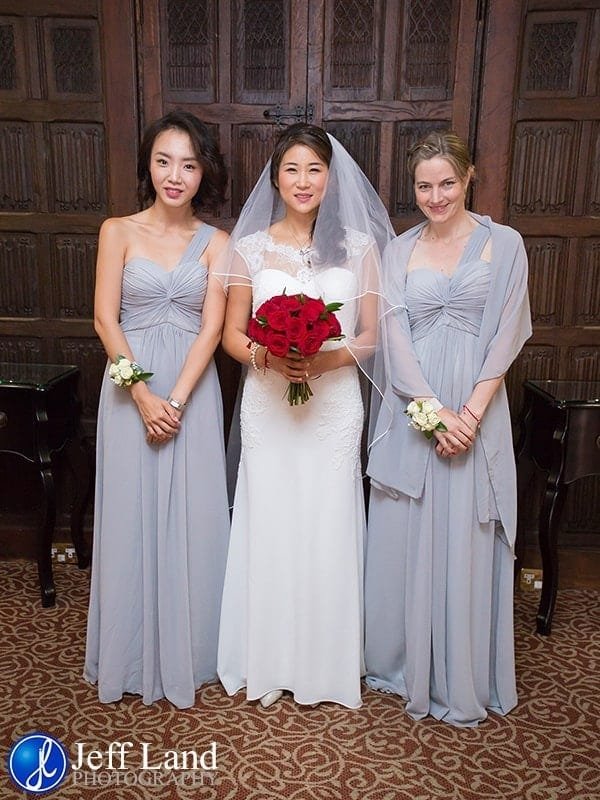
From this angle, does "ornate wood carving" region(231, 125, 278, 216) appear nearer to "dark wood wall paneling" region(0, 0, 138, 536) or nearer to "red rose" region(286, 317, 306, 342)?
"dark wood wall paneling" region(0, 0, 138, 536)

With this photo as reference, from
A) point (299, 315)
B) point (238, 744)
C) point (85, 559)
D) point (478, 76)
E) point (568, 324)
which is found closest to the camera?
point (299, 315)

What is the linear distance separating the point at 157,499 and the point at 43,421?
0.79 metres

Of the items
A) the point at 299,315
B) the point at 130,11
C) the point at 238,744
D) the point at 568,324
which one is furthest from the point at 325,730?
the point at 130,11

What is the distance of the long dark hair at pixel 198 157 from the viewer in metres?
2.36

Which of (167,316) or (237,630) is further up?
(167,316)

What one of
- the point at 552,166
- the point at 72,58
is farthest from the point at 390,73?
the point at 72,58

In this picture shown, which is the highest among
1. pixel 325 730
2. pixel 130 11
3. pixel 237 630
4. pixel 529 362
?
pixel 130 11

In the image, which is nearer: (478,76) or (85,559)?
(478,76)

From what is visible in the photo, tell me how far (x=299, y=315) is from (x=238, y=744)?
1.36 metres

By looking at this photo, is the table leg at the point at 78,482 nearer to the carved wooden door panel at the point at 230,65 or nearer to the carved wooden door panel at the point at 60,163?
the carved wooden door panel at the point at 60,163

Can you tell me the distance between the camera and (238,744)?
7.34 feet

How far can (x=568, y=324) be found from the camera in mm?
3082

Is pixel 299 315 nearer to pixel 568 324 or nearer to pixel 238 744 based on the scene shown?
pixel 238 744

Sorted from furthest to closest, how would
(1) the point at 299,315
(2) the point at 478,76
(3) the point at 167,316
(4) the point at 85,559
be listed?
(4) the point at 85,559 → (2) the point at 478,76 → (3) the point at 167,316 → (1) the point at 299,315
